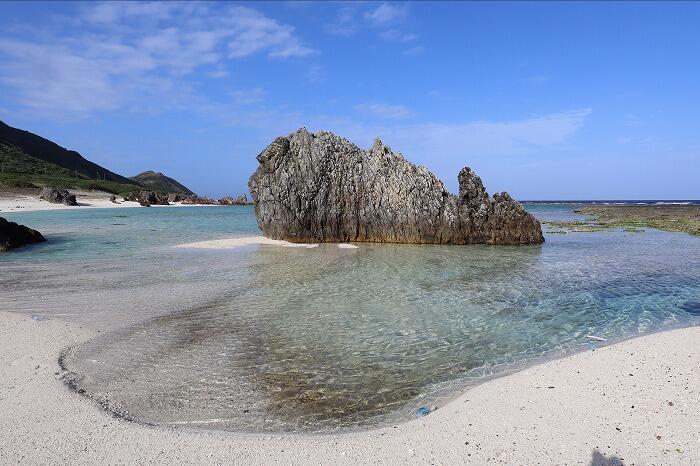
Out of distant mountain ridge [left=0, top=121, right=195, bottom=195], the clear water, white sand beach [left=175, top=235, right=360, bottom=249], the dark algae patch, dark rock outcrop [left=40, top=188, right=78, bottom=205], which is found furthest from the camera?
distant mountain ridge [left=0, top=121, right=195, bottom=195]

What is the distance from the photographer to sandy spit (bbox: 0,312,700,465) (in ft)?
18.7

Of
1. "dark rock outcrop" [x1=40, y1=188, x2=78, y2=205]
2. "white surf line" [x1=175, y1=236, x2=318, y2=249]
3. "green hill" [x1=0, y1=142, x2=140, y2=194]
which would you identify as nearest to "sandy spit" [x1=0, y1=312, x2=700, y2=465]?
"white surf line" [x1=175, y1=236, x2=318, y2=249]

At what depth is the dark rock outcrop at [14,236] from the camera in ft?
85.3

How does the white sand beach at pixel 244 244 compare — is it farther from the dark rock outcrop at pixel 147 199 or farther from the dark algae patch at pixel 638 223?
the dark rock outcrop at pixel 147 199

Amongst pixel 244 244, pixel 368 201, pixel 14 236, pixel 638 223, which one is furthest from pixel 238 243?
pixel 638 223

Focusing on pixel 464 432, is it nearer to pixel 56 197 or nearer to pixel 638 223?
pixel 638 223

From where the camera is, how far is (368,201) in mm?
33594

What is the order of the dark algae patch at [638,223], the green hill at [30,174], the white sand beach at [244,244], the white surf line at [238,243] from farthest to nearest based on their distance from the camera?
1. the green hill at [30,174]
2. the dark algae patch at [638,223]
3. the white sand beach at [244,244]
4. the white surf line at [238,243]

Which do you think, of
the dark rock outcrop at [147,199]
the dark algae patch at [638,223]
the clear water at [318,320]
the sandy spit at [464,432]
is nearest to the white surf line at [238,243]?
the clear water at [318,320]

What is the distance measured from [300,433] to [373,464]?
141 centimetres

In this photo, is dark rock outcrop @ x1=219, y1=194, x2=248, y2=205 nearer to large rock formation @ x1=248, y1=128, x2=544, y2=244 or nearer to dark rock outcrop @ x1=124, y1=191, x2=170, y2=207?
→ dark rock outcrop @ x1=124, y1=191, x2=170, y2=207

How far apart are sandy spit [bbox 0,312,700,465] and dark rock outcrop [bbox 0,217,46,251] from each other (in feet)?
74.1

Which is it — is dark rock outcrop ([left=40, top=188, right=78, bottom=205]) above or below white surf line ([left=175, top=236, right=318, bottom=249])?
above

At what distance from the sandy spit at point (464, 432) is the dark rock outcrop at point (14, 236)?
889 inches
